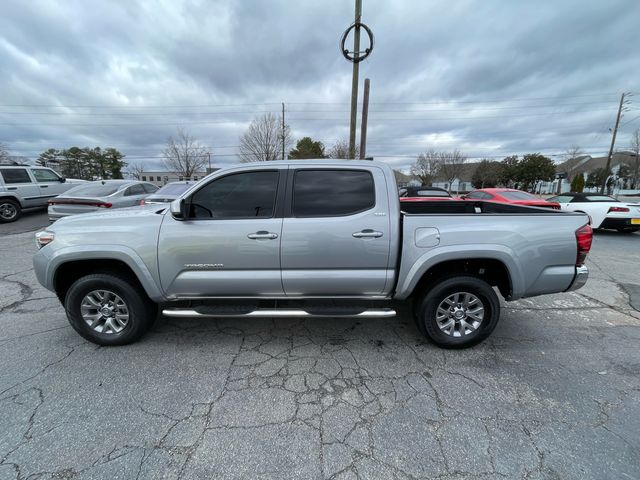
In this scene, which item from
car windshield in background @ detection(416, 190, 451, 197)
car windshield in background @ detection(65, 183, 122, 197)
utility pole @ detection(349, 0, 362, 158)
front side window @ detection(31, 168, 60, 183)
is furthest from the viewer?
car windshield in background @ detection(416, 190, 451, 197)

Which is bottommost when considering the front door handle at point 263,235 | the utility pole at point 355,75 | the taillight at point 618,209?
the taillight at point 618,209

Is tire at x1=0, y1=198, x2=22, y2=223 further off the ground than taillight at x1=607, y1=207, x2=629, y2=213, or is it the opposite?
taillight at x1=607, y1=207, x2=629, y2=213

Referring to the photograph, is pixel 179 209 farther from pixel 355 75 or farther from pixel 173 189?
pixel 355 75

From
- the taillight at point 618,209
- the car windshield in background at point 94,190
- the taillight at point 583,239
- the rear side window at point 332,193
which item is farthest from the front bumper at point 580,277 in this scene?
the car windshield in background at point 94,190

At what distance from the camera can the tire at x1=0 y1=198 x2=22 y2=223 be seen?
992 cm

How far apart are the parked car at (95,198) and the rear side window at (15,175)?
3637mm

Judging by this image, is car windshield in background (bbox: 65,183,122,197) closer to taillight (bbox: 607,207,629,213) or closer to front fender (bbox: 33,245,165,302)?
front fender (bbox: 33,245,165,302)

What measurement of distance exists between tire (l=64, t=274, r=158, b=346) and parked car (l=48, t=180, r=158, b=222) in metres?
6.35

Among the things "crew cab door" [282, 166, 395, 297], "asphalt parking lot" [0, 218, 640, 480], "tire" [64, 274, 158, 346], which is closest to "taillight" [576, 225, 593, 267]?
"asphalt parking lot" [0, 218, 640, 480]

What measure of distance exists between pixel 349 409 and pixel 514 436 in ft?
3.86

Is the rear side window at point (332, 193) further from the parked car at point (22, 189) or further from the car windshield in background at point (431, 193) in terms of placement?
the parked car at point (22, 189)

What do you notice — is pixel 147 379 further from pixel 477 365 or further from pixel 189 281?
pixel 477 365

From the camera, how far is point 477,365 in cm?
279

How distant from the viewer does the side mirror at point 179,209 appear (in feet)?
8.97
